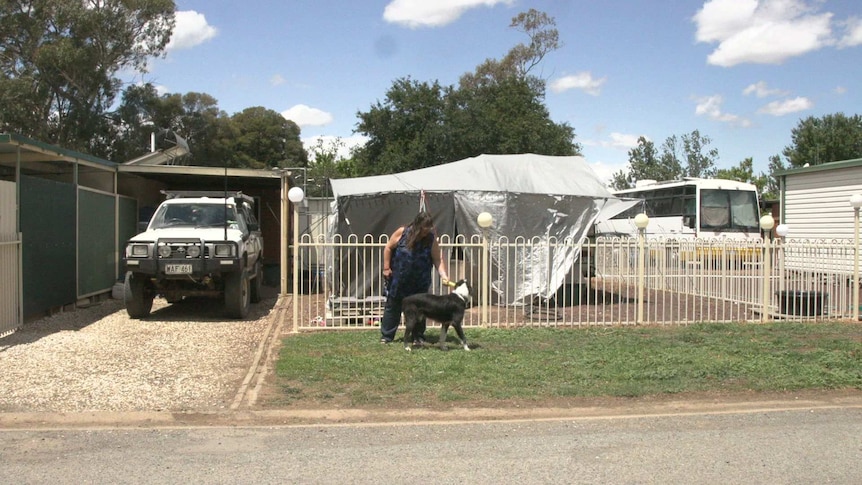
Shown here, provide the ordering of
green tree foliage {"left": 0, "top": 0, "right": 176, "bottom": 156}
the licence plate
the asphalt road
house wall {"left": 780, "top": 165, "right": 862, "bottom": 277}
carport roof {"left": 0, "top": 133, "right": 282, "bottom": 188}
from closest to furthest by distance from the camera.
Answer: the asphalt road → carport roof {"left": 0, "top": 133, "right": 282, "bottom": 188} → the licence plate → house wall {"left": 780, "top": 165, "right": 862, "bottom": 277} → green tree foliage {"left": 0, "top": 0, "right": 176, "bottom": 156}

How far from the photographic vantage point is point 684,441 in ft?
18.3

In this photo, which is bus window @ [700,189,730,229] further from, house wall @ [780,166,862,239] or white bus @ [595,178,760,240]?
house wall @ [780,166,862,239]

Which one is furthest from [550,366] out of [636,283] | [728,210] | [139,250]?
[728,210]

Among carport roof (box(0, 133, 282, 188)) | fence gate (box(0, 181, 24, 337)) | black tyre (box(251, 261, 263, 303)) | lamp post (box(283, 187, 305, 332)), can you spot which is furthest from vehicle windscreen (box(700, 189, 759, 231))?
fence gate (box(0, 181, 24, 337))

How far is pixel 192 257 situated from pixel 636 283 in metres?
7.50

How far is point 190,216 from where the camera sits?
12688mm

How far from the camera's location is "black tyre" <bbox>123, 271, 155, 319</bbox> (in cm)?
1130

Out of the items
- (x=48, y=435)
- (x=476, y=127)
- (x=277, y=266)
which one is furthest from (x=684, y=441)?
(x=476, y=127)

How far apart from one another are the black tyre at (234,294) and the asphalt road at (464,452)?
18.8ft

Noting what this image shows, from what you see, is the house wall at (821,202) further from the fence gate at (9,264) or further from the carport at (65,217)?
the fence gate at (9,264)

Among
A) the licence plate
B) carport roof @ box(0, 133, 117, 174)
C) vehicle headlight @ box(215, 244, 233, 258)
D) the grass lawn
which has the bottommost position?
the grass lawn

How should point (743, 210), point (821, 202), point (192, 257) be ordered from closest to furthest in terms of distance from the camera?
point (192, 257) < point (821, 202) < point (743, 210)

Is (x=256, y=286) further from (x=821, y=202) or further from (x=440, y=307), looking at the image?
(x=821, y=202)

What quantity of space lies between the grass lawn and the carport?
4.22m
